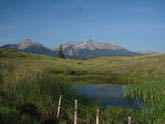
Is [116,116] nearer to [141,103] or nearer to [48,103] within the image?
[48,103]

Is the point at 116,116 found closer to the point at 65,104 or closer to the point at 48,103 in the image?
the point at 65,104

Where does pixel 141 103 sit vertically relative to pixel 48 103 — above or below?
below

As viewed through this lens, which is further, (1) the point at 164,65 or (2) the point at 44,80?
(1) the point at 164,65

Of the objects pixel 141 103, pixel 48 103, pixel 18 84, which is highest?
pixel 18 84

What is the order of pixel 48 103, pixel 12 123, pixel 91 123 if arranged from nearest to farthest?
pixel 12 123
pixel 91 123
pixel 48 103

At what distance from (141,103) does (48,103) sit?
694 centimetres

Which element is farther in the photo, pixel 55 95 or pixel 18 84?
pixel 18 84

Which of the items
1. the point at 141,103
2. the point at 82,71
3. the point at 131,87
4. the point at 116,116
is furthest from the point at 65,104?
the point at 82,71

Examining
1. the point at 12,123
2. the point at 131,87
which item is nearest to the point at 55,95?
the point at 12,123

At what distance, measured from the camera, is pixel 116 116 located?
31.6 feet

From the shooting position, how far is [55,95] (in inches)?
398

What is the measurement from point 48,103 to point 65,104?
88 cm

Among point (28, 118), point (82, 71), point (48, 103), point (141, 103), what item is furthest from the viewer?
point (82, 71)

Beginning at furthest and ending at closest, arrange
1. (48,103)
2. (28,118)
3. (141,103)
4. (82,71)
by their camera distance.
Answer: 1. (82,71)
2. (141,103)
3. (48,103)
4. (28,118)
